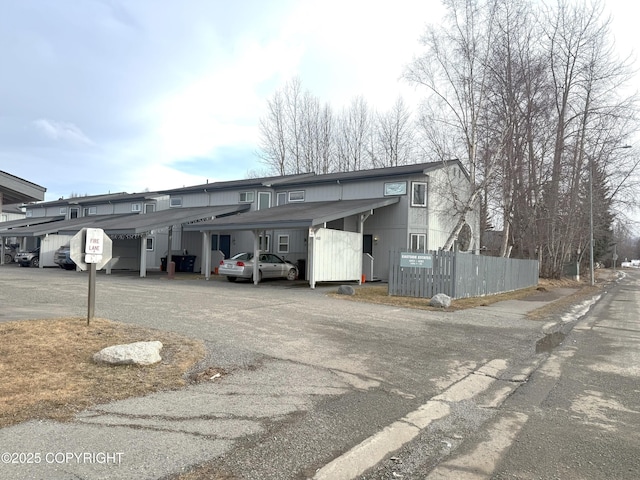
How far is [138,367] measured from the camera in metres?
5.59

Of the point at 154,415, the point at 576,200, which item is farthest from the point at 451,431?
the point at 576,200

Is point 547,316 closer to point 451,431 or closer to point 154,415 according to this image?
point 451,431

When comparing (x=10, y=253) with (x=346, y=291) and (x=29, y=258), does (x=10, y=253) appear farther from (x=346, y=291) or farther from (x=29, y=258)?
(x=346, y=291)

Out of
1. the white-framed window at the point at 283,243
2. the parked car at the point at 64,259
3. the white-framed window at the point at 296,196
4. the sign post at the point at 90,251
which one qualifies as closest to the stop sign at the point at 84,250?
the sign post at the point at 90,251

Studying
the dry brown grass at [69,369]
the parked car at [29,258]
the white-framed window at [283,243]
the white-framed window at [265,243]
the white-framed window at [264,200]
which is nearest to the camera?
the dry brown grass at [69,369]

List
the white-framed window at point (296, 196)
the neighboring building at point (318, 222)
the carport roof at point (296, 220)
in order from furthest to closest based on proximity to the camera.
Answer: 1. the white-framed window at point (296, 196)
2. the neighboring building at point (318, 222)
3. the carport roof at point (296, 220)

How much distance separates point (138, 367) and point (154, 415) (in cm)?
158


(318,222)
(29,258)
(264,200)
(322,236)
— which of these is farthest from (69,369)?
Result: (29,258)

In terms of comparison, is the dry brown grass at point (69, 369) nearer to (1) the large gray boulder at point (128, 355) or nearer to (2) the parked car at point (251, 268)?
(1) the large gray boulder at point (128, 355)

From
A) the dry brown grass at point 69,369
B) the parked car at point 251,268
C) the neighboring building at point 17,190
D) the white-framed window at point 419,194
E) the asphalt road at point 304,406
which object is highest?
the white-framed window at point 419,194

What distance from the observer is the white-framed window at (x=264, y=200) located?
91.4 ft

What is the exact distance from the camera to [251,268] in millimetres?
20641

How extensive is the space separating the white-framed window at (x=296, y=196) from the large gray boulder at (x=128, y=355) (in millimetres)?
21192

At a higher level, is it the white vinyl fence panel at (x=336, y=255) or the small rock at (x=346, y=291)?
the white vinyl fence panel at (x=336, y=255)
